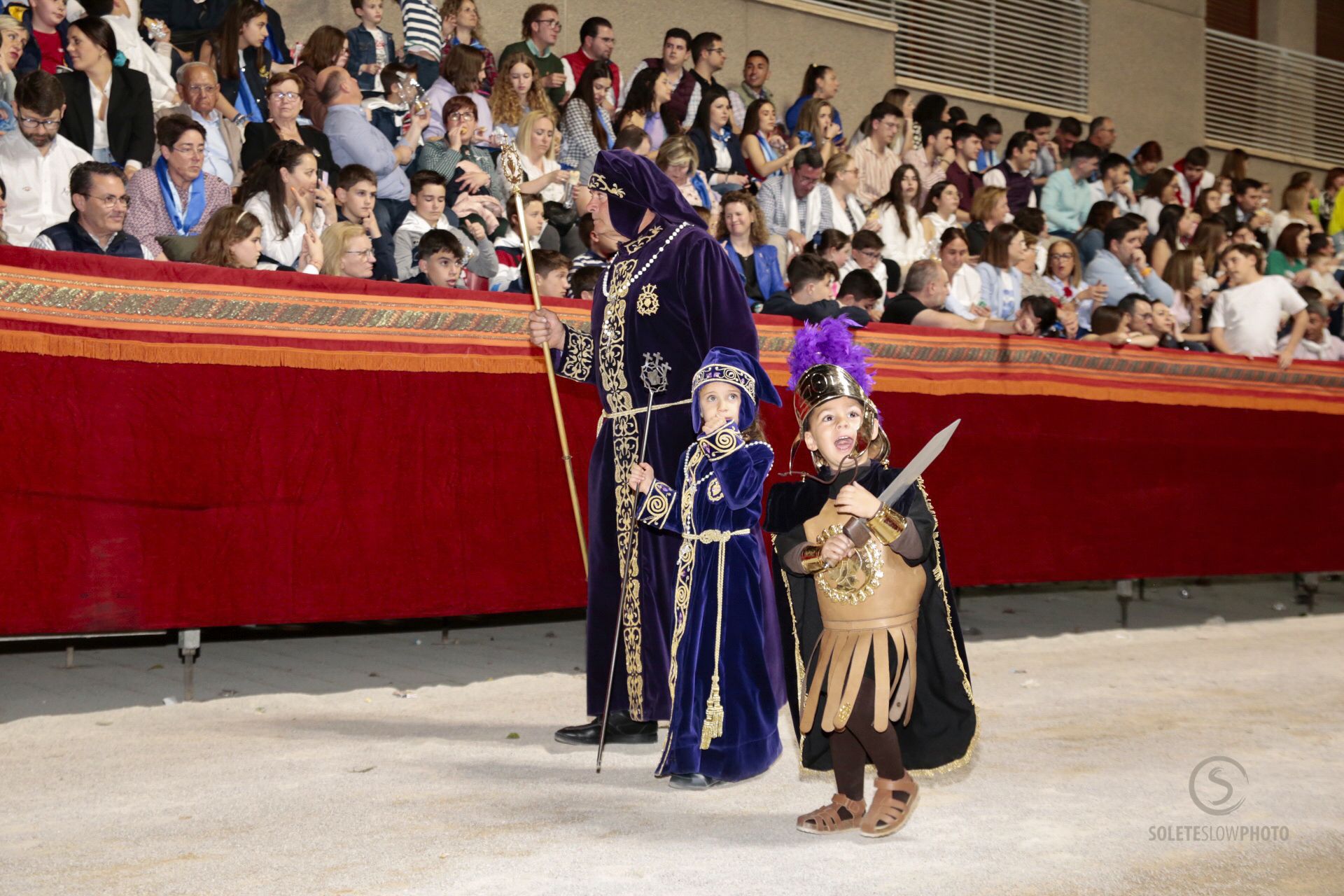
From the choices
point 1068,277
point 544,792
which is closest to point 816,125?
point 1068,277

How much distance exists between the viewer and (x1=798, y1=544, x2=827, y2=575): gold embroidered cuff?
3.54 m

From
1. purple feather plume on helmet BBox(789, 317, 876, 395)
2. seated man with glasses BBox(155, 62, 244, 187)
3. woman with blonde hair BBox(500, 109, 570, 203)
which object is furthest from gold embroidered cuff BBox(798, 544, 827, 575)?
woman with blonde hair BBox(500, 109, 570, 203)

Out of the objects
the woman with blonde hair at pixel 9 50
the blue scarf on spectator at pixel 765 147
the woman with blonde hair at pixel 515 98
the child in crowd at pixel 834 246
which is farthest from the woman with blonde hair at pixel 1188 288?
the woman with blonde hair at pixel 9 50

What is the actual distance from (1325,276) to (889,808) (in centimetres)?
969

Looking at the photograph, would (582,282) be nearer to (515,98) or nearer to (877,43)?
(515,98)

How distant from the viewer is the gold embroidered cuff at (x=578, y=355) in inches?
197

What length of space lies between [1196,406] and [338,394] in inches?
198

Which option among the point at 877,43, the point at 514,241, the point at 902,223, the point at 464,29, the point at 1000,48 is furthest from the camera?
the point at 1000,48

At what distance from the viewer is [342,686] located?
6.01 metres

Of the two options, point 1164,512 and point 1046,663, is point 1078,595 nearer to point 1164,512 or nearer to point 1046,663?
point 1164,512

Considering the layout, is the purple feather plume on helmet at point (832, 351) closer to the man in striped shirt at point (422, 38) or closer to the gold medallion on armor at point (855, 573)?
the gold medallion on armor at point (855, 573)

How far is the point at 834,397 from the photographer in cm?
372

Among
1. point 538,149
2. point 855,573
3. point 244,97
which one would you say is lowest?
point 855,573

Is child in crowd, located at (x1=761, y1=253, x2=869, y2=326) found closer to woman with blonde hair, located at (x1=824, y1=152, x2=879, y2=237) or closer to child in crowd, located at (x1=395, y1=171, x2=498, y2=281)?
child in crowd, located at (x1=395, y1=171, x2=498, y2=281)
